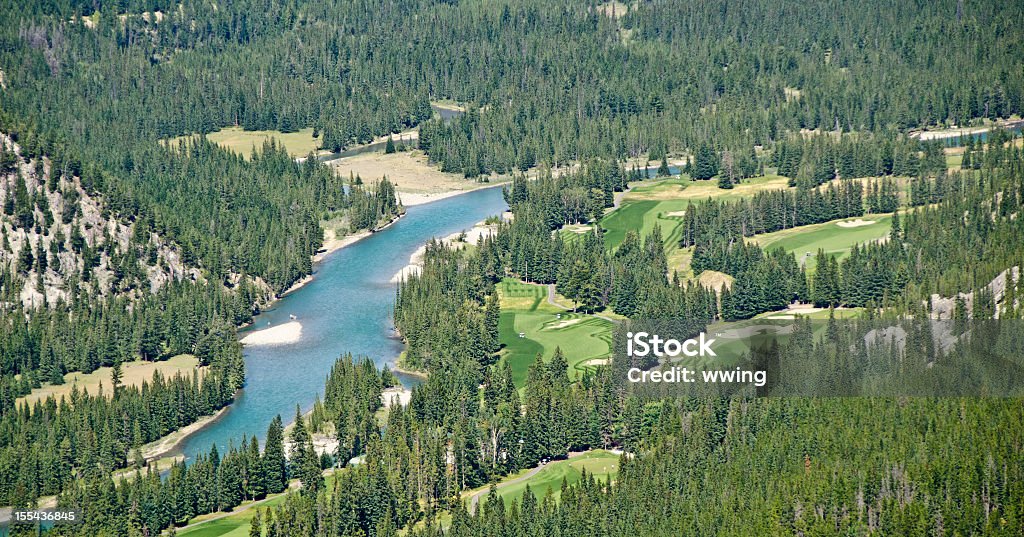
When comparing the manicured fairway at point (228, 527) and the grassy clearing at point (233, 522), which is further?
the grassy clearing at point (233, 522)

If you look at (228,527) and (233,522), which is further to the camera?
(233,522)

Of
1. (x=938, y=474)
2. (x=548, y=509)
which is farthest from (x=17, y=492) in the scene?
(x=938, y=474)

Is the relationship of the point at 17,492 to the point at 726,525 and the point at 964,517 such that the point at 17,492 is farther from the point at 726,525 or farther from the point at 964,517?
the point at 964,517

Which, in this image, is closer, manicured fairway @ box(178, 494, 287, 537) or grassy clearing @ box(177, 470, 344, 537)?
manicured fairway @ box(178, 494, 287, 537)

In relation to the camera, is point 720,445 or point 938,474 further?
point 720,445

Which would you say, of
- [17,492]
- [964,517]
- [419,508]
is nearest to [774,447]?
[964,517]

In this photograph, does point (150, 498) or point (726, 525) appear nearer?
point (726, 525)

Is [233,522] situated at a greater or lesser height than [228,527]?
lesser

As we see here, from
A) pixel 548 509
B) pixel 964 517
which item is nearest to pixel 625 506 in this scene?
pixel 548 509

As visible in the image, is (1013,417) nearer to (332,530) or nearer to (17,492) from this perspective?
(332,530)
